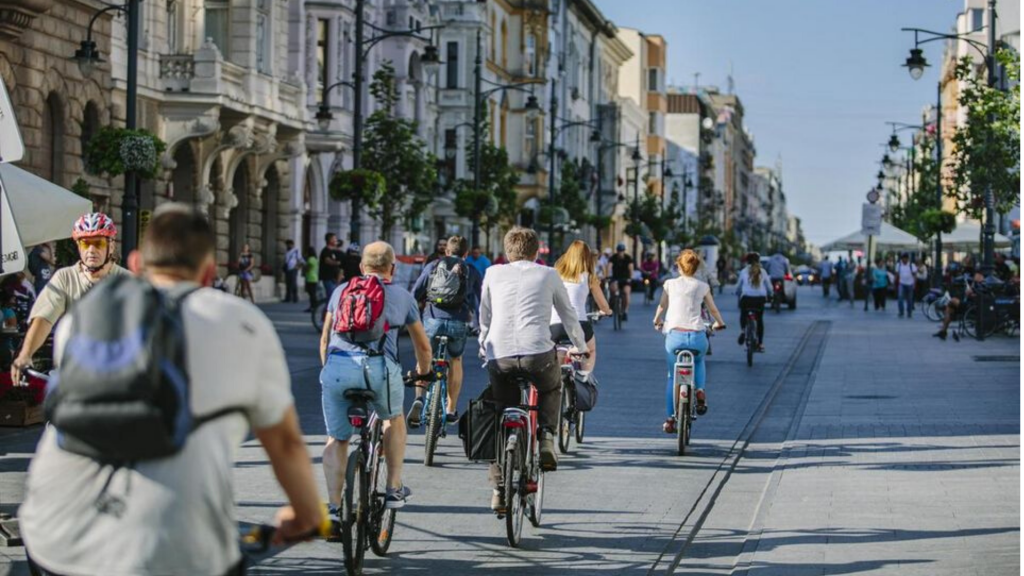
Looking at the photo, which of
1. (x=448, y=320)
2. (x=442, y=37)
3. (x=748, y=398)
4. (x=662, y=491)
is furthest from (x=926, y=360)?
(x=442, y=37)

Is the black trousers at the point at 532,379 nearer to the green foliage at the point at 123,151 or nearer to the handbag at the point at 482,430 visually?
the handbag at the point at 482,430

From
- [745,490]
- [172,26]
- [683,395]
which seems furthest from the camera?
[172,26]

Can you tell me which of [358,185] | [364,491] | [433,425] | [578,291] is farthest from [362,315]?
[358,185]

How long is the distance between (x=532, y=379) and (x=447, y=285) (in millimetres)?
5050

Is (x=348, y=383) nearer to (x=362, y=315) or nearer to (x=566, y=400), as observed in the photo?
(x=362, y=315)

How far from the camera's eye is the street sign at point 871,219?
57.0 meters

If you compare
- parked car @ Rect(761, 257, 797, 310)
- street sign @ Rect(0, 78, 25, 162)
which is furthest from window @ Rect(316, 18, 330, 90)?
street sign @ Rect(0, 78, 25, 162)

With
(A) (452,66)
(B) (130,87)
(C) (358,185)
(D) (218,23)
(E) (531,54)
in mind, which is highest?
(E) (531,54)

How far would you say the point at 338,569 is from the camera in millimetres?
9070

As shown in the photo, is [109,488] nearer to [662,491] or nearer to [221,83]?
[662,491]

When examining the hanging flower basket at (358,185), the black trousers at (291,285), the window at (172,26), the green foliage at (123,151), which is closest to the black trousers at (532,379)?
the green foliage at (123,151)

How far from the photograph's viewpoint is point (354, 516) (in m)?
8.75

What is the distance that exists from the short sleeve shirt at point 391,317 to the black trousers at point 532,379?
0.96 m

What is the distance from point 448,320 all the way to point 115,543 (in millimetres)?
11081
